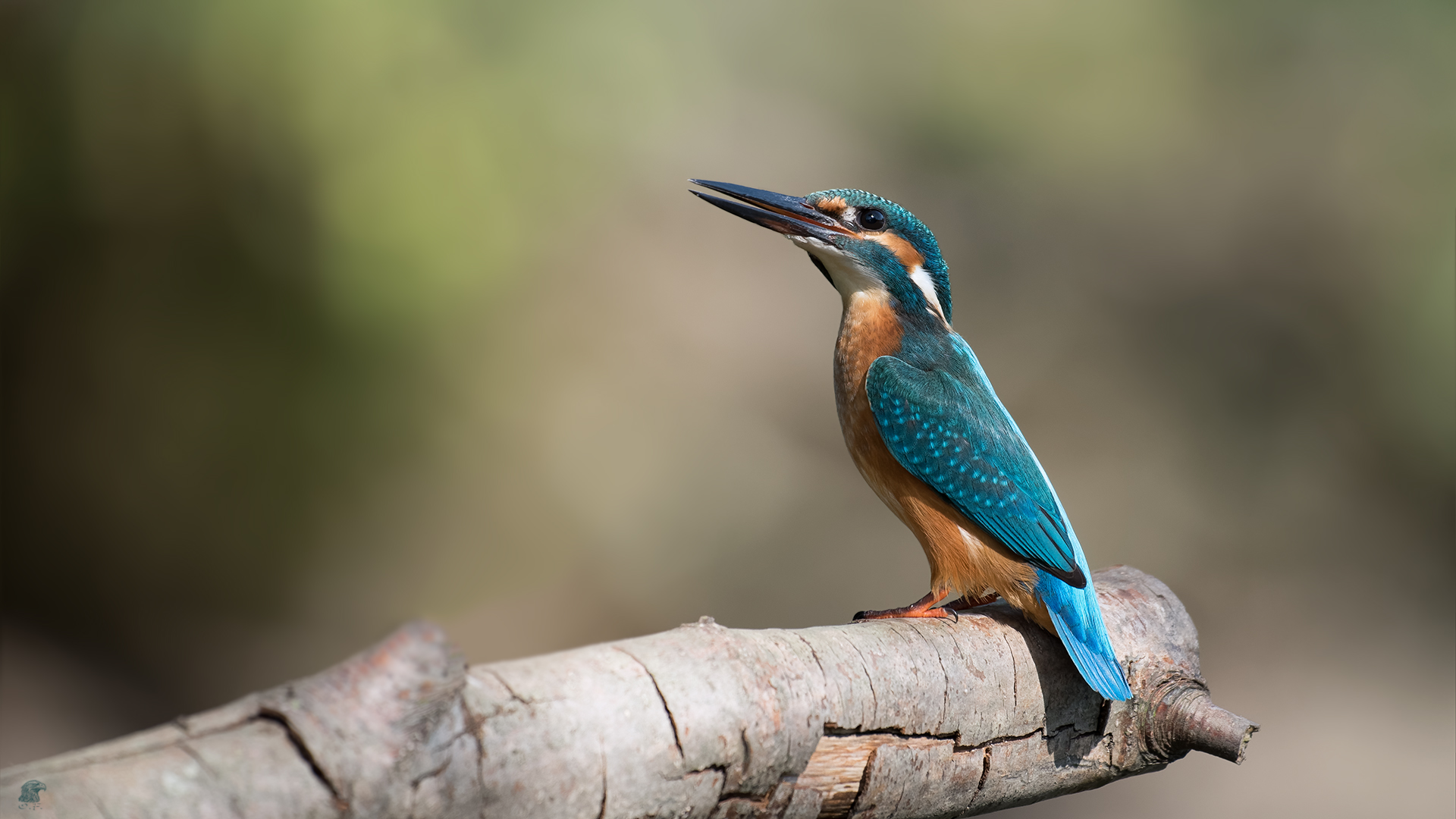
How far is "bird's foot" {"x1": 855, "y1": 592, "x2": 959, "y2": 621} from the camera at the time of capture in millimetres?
2045

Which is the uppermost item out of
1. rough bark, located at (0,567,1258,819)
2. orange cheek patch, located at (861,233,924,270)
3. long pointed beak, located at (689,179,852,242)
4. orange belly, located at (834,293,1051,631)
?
long pointed beak, located at (689,179,852,242)

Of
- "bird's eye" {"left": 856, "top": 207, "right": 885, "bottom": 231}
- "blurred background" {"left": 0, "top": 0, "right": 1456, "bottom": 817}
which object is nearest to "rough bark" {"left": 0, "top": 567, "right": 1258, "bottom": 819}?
"bird's eye" {"left": 856, "top": 207, "right": 885, "bottom": 231}

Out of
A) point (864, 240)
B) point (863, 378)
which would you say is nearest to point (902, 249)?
point (864, 240)

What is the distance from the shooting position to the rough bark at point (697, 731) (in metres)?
1.00

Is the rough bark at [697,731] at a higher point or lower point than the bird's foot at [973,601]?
lower

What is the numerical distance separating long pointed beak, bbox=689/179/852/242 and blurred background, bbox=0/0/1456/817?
2.95 m

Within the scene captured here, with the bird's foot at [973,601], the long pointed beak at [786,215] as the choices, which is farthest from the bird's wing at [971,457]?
the long pointed beak at [786,215]

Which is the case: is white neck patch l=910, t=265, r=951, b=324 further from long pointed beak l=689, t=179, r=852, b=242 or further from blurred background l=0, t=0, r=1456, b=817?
blurred background l=0, t=0, r=1456, b=817

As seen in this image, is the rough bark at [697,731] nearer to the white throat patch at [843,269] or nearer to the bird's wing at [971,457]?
the bird's wing at [971,457]

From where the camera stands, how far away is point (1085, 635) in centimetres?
193

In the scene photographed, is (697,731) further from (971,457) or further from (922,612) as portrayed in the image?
(971,457)

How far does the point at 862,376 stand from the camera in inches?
96.1

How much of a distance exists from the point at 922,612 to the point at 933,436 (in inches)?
15.3

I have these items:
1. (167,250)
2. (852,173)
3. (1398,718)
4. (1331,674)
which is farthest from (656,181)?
(1398,718)
